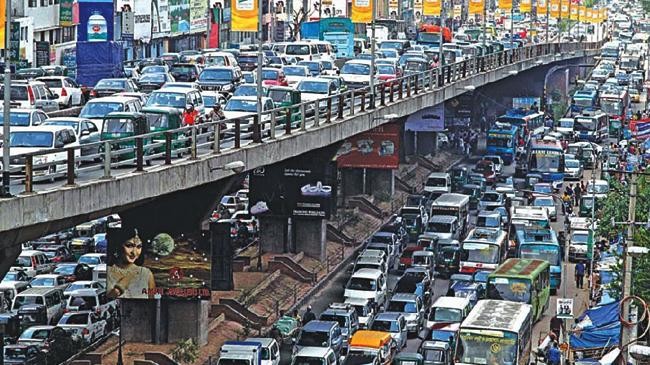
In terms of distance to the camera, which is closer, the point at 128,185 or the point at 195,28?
the point at 128,185

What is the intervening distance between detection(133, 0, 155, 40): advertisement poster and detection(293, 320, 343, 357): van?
5815 centimetres

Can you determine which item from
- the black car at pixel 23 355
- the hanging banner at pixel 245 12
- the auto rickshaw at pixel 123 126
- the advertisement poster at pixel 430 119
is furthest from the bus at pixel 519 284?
the advertisement poster at pixel 430 119

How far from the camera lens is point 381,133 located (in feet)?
253

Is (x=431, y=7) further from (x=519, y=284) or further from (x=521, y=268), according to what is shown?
(x=519, y=284)

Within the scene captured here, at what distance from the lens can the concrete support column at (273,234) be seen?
6831cm

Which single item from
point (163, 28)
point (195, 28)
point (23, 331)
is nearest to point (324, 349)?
point (23, 331)

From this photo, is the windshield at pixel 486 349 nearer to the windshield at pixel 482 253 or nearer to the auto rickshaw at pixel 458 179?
the windshield at pixel 482 253

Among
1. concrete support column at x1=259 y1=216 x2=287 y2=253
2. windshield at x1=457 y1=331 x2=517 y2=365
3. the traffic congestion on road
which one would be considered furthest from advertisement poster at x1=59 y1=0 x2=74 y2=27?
windshield at x1=457 y1=331 x2=517 y2=365

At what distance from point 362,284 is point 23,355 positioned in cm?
1561

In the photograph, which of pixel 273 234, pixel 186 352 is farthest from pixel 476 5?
pixel 186 352

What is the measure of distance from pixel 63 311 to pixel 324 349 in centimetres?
1085

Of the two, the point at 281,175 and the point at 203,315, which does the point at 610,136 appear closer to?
the point at 281,175

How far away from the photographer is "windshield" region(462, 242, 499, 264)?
68062 mm

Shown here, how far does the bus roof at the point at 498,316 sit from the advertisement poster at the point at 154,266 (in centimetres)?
798
